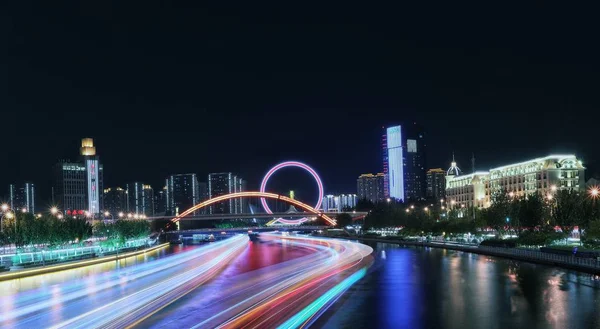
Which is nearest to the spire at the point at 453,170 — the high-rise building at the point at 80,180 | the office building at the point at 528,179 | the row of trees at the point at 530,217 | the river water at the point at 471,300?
the office building at the point at 528,179

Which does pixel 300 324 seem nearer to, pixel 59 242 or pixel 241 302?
pixel 241 302

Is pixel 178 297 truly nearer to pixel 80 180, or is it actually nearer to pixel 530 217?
pixel 530 217

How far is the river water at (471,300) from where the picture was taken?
1975 cm

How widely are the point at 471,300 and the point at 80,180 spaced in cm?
16333

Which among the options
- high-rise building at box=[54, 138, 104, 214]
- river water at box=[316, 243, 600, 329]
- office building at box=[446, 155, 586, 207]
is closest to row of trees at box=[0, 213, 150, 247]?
river water at box=[316, 243, 600, 329]

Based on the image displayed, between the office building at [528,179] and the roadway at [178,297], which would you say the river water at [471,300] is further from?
the office building at [528,179]

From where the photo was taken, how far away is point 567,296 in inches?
984

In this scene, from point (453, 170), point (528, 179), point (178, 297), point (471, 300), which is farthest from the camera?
point (453, 170)

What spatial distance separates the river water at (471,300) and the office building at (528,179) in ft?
198

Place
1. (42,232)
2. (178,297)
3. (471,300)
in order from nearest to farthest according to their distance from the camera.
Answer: (471,300) < (178,297) < (42,232)

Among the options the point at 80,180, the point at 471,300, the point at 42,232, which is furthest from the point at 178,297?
the point at 80,180

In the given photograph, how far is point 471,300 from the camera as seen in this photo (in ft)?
81.6

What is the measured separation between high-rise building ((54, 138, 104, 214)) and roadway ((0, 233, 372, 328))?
135m

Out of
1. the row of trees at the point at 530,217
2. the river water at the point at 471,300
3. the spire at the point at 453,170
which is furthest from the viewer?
the spire at the point at 453,170
